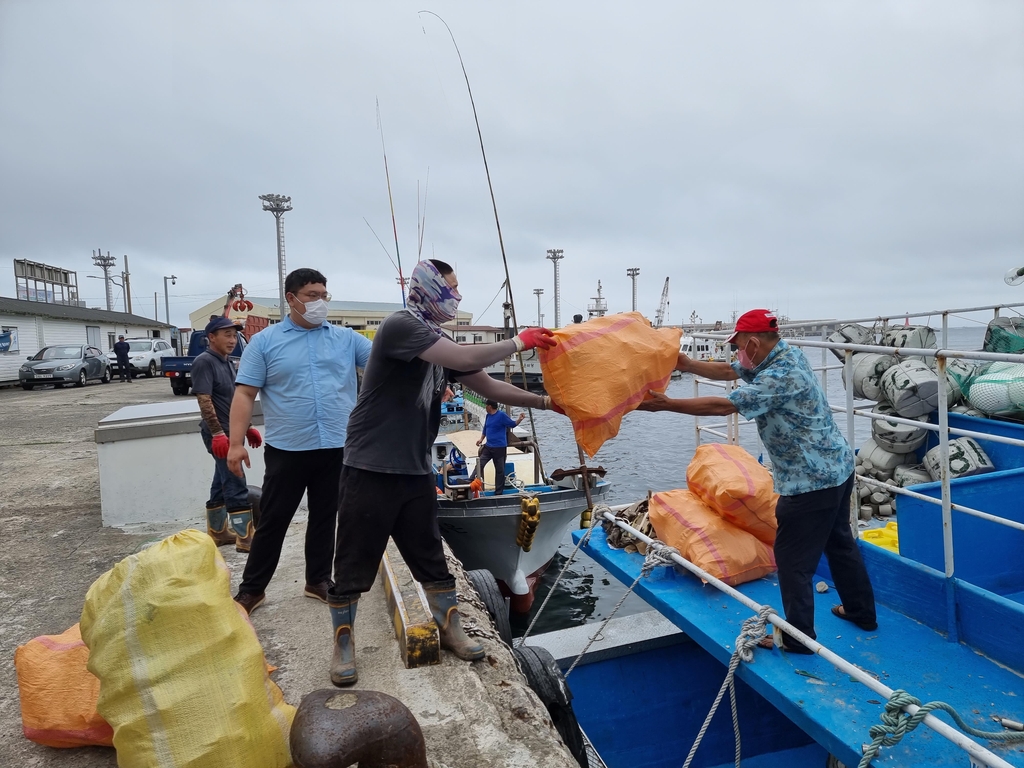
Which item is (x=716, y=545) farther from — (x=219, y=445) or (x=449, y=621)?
(x=219, y=445)

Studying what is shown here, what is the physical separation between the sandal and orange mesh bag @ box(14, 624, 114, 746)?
141 inches

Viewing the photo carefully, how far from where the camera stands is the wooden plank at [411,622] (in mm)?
3055

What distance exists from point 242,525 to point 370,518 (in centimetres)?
230

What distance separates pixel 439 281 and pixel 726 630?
99.7 inches

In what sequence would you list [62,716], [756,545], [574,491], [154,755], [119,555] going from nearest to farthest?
1. [154,755]
2. [62,716]
3. [756,545]
4. [119,555]
5. [574,491]

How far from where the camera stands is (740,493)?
4121 millimetres

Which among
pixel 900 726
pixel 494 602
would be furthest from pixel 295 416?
pixel 900 726

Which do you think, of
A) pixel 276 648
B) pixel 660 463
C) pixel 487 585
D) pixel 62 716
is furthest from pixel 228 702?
pixel 660 463

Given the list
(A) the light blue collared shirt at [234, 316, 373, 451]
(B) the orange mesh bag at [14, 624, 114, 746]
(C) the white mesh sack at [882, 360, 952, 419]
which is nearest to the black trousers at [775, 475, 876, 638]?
(A) the light blue collared shirt at [234, 316, 373, 451]

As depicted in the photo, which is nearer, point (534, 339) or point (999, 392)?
point (534, 339)

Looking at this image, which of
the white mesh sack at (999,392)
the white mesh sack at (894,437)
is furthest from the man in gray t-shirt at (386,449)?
the white mesh sack at (894,437)

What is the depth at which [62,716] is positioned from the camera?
2.46 m

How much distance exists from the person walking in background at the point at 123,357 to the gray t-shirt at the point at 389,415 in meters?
28.0

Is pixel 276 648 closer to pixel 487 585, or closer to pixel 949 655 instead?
pixel 487 585
